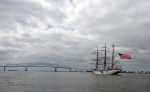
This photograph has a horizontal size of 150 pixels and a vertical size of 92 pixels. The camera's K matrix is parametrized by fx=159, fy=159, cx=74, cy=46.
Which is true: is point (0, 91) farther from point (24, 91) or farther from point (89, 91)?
point (89, 91)

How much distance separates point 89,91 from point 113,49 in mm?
121019

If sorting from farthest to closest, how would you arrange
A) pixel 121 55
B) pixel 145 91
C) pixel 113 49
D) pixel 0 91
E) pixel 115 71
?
1. pixel 113 49
2. pixel 115 71
3. pixel 121 55
4. pixel 145 91
5. pixel 0 91

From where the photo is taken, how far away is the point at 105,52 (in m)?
167

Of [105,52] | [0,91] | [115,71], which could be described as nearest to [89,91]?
[0,91]

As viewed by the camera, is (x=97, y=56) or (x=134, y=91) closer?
(x=134, y=91)

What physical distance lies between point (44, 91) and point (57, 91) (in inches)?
108

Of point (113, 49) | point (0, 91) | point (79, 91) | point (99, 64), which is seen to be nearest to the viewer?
point (0, 91)

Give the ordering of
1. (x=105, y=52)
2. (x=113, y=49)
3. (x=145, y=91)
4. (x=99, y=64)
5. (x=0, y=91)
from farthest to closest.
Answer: (x=99, y=64) → (x=105, y=52) → (x=113, y=49) → (x=145, y=91) → (x=0, y=91)

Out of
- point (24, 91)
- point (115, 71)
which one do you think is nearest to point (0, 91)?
point (24, 91)

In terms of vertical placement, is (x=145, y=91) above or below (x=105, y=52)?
below

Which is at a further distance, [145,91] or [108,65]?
[108,65]

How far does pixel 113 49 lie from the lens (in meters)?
151

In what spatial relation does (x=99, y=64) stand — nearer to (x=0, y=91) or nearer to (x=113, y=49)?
(x=113, y=49)

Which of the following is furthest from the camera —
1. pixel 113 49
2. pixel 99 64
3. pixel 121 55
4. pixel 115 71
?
pixel 99 64
